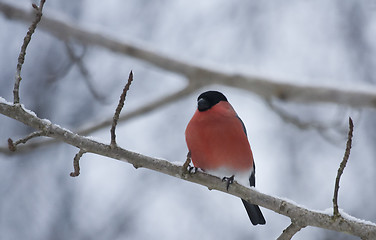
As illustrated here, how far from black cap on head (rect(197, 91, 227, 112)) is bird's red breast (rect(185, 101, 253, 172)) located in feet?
0.15

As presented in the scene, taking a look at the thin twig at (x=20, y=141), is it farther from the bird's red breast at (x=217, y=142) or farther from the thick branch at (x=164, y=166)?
the bird's red breast at (x=217, y=142)

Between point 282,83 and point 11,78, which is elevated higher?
point 11,78

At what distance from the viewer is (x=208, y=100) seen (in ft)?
11.0

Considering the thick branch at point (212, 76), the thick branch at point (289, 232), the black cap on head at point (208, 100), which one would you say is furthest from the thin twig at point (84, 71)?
the thick branch at point (289, 232)

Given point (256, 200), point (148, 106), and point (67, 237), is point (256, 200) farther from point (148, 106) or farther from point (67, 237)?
point (67, 237)

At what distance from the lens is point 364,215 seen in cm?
699

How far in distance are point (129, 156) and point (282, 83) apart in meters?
2.59

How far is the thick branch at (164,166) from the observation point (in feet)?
7.41

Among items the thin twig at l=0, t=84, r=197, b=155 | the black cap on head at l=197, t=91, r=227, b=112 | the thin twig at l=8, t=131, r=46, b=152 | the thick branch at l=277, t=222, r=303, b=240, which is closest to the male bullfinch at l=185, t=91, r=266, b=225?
the black cap on head at l=197, t=91, r=227, b=112

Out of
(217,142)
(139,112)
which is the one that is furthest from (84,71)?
(217,142)

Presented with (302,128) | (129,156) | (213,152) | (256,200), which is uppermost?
(302,128)

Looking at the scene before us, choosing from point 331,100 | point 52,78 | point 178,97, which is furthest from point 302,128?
point 52,78

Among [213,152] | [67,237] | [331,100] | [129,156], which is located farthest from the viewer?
[67,237]

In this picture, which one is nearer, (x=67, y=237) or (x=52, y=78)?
(x=52, y=78)
